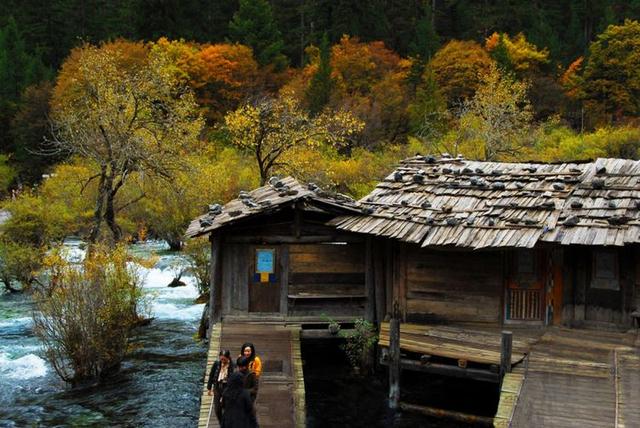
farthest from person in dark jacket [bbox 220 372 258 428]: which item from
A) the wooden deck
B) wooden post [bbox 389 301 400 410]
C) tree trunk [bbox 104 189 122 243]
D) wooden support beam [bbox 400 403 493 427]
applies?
tree trunk [bbox 104 189 122 243]

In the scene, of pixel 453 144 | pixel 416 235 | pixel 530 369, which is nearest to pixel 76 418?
pixel 416 235

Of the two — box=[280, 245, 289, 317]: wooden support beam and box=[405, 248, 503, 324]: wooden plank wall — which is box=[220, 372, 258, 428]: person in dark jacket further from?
box=[405, 248, 503, 324]: wooden plank wall

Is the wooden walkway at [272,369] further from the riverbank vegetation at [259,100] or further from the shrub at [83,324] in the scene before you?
the riverbank vegetation at [259,100]

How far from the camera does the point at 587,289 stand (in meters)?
15.8

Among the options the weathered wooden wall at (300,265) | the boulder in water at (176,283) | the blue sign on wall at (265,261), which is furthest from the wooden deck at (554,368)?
the boulder in water at (176,283)

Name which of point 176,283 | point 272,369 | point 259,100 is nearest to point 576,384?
point 272,369

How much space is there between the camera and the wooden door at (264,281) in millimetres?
17172

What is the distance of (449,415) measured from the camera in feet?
48.9

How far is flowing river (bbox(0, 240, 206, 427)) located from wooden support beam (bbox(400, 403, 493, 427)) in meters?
4.67

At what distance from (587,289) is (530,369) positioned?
10.6 feet

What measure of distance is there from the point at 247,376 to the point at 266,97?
36.7 meters

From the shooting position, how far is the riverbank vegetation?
92.0 ft

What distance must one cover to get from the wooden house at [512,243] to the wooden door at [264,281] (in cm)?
186

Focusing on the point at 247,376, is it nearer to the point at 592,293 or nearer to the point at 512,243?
the point at 512,243
